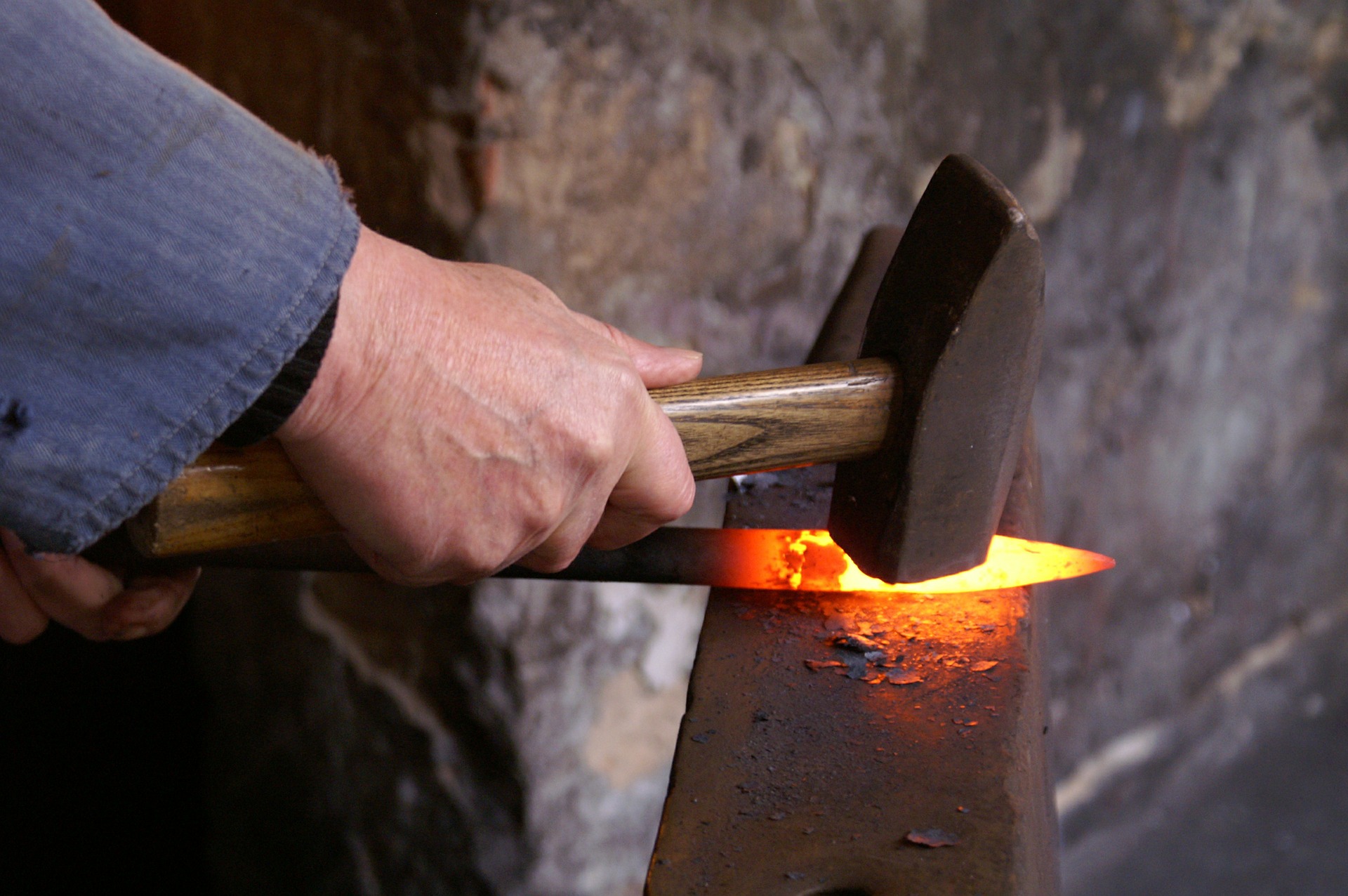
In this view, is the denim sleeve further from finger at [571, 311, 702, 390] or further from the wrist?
finger at [571, 311, 702, 390]

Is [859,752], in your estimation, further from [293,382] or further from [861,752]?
[293,382]

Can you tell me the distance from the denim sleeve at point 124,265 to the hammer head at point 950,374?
43 cm

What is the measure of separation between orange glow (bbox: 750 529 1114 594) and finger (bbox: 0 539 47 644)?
65 cm

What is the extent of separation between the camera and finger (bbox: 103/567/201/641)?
978 mm

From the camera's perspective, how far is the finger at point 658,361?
0.88 m

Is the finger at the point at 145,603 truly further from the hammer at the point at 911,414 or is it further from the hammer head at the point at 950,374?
the hammer head at the point at 950,374

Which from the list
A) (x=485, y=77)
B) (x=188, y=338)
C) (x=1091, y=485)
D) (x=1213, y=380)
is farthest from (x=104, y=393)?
(x=1213, y=380)

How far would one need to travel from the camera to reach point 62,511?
62 cm

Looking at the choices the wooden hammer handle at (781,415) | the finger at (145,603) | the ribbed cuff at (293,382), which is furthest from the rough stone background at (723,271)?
the ribbed cuff at (293,382)

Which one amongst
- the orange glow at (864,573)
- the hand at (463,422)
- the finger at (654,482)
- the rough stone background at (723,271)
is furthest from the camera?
the rough stone background at (723,271)

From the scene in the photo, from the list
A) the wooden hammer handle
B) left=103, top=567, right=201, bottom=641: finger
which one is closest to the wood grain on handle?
the wooden hammer handle

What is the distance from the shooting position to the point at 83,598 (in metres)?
0.95

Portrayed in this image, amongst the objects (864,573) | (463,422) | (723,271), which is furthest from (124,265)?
(723,271)

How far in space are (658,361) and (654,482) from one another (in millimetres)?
131
